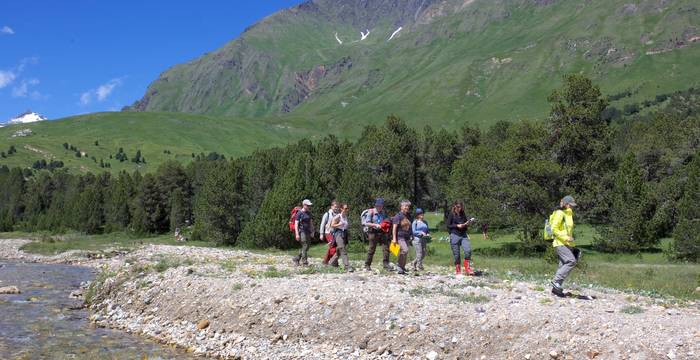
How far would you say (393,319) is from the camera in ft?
52.6

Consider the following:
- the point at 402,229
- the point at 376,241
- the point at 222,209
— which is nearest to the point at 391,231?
the point at 376,241

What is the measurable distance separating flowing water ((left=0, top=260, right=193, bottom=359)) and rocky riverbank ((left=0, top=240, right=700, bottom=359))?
→ 2.76ft

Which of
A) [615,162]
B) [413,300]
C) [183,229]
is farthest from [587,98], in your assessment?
[183,229]

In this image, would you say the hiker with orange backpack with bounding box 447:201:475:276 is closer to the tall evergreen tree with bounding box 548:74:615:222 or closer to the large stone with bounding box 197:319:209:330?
the large stone with bounding box 197:319:209:330

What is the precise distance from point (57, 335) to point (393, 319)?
12416 millimetres

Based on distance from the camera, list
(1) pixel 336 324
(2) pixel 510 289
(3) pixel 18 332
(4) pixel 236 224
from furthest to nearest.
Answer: (4) pixel 236 224
(3) pixel 18 332
(2) pixel 510 289
(1) pixel 336 324

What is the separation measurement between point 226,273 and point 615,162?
31904mm

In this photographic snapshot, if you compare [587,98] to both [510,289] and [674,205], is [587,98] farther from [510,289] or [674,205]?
[510,289]

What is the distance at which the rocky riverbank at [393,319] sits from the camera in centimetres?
1329

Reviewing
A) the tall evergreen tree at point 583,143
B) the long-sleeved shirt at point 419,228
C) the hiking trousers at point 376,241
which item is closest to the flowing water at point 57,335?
the hiking trousers at point 376,241

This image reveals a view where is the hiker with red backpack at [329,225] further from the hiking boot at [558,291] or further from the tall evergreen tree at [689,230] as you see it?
the tall evergreen tree at [689,230]

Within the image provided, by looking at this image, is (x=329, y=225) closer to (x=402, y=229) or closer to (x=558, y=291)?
(x=402, y=229)

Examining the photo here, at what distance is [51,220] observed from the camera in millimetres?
119438

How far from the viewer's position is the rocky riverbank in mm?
13289
